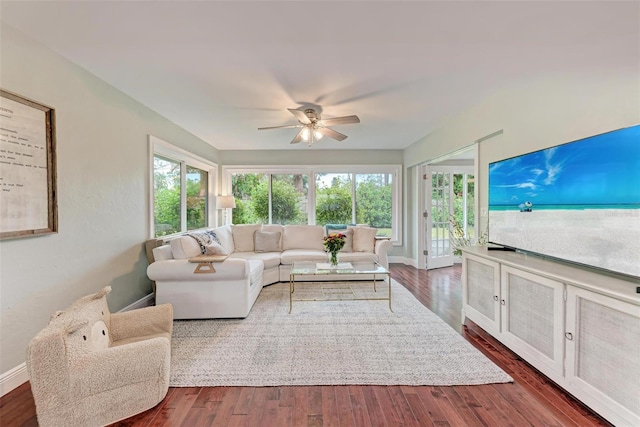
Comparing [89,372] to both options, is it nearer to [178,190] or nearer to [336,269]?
[336,269]

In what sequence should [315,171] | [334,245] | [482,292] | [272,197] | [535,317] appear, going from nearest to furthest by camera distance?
[535,317], [482,292], [334,245], [315,171], [272,197]

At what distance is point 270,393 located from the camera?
5.90 ft

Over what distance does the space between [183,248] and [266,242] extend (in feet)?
5.68

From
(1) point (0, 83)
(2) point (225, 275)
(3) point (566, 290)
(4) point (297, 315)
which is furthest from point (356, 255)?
(1) point (0, 83)

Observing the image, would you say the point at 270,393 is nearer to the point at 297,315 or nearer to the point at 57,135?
the point at 297,315

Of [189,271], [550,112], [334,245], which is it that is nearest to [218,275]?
[189,271]

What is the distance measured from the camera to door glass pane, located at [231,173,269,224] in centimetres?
591

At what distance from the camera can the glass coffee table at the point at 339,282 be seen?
3.24 m

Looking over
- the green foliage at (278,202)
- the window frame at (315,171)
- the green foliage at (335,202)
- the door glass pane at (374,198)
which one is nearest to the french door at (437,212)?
the window frame at (315,171)

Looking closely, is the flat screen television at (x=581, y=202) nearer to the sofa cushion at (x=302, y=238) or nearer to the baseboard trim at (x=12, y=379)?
the sofa cushion at (x=302, y=238)

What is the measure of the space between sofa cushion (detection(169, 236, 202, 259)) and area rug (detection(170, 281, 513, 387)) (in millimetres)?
711

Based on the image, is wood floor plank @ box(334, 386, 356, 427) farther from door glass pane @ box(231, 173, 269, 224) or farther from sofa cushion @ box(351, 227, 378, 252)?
door glass pane @ box(231, 173, 269, 224)

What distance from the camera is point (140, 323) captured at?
1948mm

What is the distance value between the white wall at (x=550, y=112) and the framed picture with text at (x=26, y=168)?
158 inches
